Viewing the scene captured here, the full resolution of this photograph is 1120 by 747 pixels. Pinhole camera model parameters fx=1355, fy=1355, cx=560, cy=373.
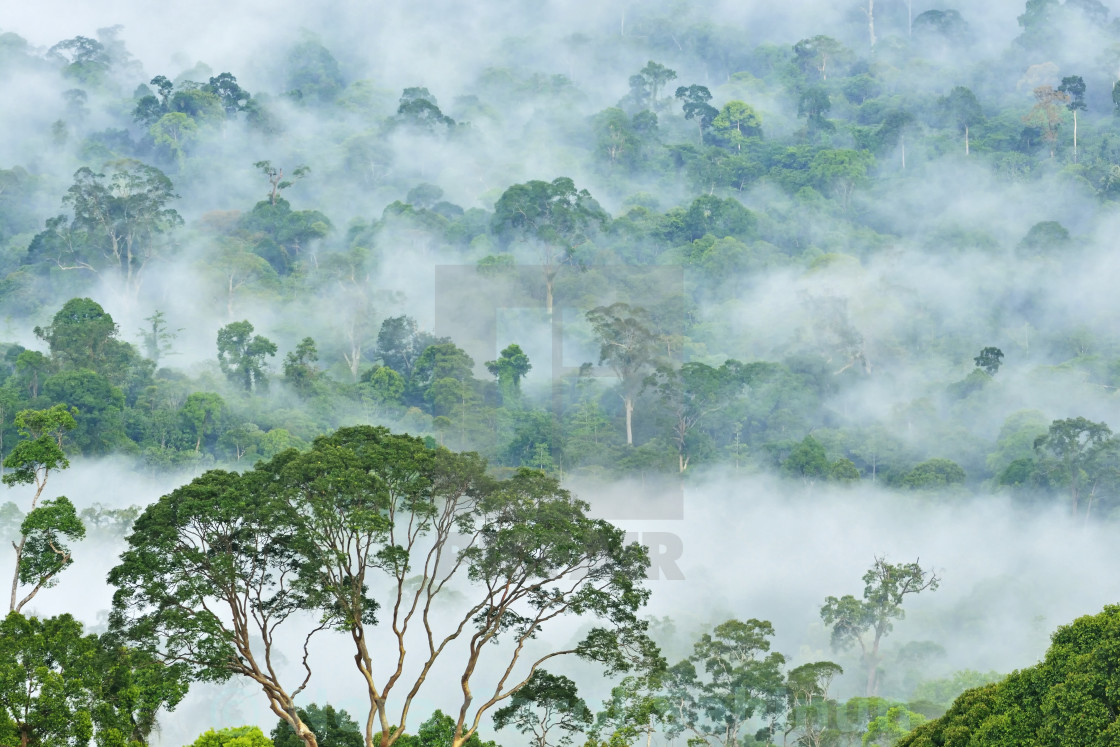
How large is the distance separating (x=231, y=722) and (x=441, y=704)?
8.86 m

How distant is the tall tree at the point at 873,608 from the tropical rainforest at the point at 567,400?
16 cm

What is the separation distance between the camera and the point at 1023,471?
194 feet

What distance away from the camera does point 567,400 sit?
67312 mm

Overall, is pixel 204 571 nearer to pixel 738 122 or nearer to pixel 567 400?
pixel 567 400

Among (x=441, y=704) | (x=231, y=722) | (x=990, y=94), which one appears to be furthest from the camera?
(x=990, y=94)

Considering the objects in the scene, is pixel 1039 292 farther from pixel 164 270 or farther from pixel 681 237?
pixel 164 270

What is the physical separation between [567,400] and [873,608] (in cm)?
2305

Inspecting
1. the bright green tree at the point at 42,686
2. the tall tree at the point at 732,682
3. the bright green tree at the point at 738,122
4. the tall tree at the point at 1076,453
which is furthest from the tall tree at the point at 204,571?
the bright green tree at the point at 738,122

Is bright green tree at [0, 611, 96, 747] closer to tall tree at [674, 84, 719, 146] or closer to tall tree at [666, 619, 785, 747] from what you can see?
tall tree at [666, 619, 785, 747]

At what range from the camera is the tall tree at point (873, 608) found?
47.5 m

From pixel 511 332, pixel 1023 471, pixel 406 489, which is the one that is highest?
pixel 511 332

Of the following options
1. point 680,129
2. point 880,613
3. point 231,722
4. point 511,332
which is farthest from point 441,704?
point 680,129

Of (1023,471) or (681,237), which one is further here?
(681,237)

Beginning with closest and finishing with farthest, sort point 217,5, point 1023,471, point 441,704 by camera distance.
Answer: point 441,704 → point 1023,471 → point 217,5
